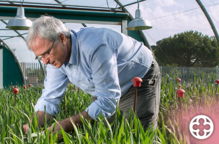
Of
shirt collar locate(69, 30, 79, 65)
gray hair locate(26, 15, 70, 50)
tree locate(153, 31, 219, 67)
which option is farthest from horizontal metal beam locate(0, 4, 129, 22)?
tree locate(153, 31, 219, 67)

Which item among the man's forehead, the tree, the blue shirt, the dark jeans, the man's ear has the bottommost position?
the dark jeans

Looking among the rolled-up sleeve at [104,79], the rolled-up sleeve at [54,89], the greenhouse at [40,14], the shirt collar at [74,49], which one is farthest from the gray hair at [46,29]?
the greenhouse at [40,14]

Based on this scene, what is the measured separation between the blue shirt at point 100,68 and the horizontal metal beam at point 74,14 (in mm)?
3995

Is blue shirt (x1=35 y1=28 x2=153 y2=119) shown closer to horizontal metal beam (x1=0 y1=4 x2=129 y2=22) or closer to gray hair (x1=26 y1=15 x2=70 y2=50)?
gray hair (x1=26 y1=15 x2=70 y2=50)

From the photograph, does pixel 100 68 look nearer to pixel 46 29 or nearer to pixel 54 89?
pixel 46 29

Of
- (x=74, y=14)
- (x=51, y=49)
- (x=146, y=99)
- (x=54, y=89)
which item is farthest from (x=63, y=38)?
(x=74, y=14)

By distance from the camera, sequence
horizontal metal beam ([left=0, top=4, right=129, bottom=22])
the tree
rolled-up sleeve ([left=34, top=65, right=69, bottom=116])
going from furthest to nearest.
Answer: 1. the tree
2. horizontal metal beam ([left=0, top=4, right=129, bottom=22])
3. rolled-up sleeve ([left=34, top=65, right=69, bottom=116])

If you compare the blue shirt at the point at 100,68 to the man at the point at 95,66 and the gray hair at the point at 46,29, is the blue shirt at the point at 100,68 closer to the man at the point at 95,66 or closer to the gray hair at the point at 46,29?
the man at the point at 95,66

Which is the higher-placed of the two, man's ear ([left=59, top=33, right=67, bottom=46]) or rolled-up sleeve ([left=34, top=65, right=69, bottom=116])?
man's ear ([left=59, top=33, right=67, bottom=46])

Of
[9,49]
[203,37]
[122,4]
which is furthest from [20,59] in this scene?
[203,37]

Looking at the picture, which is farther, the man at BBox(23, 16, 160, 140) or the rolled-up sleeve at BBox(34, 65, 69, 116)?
the rolled-up sleeve at BBox(34, 65, 69, 116)

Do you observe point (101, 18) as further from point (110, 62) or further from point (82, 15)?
point (110, 62)

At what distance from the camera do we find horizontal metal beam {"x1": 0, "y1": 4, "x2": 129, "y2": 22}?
529 cm

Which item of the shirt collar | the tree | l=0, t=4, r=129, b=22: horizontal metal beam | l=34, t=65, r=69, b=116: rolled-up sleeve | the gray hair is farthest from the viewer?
the tree
